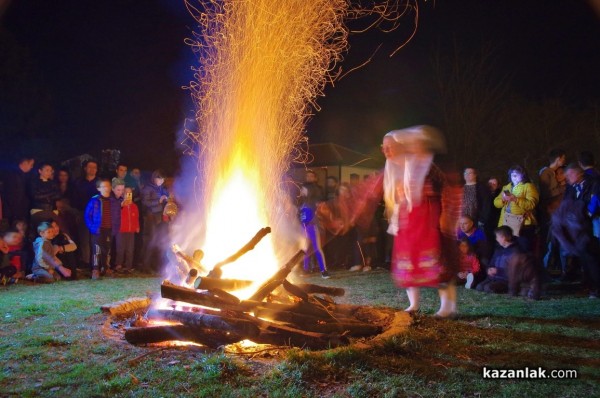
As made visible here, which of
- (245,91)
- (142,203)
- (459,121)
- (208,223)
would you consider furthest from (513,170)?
(459,121)

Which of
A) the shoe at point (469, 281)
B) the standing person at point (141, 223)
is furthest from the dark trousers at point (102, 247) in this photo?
the shoe at point (469, 281)

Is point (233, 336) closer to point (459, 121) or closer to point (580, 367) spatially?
point (580, 367)

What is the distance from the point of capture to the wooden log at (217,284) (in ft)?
17.2

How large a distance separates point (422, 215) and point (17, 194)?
28.2 ft

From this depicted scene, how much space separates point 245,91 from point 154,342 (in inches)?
174

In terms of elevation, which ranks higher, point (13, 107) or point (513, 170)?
point (13, 107)

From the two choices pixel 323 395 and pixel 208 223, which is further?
pixel 208 223

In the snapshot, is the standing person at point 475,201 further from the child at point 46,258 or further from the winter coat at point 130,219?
the child at point 46,258

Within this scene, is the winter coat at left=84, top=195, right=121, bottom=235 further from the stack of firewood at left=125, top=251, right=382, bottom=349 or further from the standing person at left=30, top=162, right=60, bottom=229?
the stack of firewood at left=125, top=251, right=382, bottom=349

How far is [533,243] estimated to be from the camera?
30.6ft

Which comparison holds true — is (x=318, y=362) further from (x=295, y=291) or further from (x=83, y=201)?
(x=83, y=201)

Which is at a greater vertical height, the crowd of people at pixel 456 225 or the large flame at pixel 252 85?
the large flame at pixel 252 85

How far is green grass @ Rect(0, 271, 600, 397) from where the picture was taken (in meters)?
3.68

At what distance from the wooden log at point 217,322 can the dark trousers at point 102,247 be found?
21.7ft
